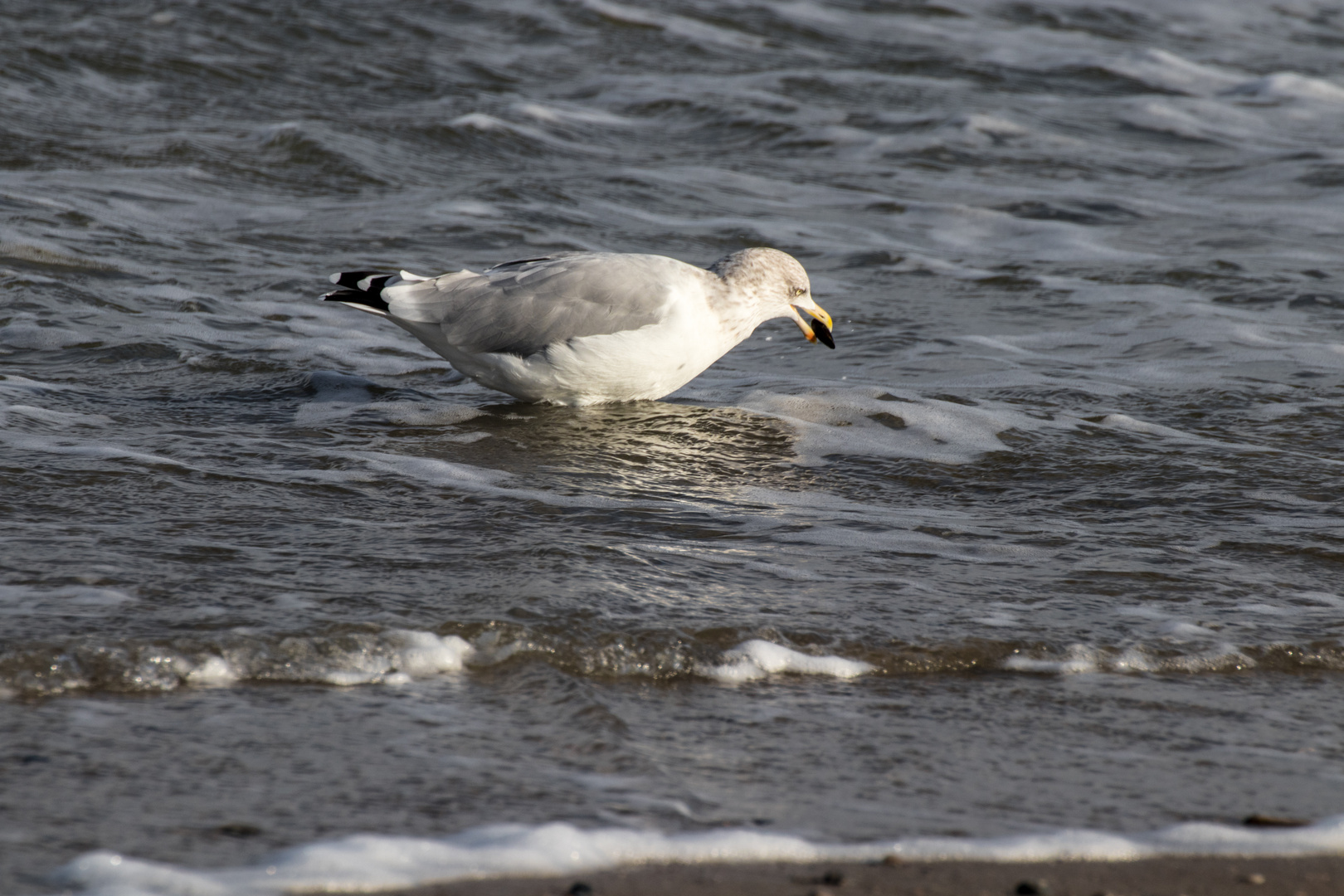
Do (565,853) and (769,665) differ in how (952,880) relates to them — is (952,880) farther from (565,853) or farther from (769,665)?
(769,665)

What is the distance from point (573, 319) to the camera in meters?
5.79

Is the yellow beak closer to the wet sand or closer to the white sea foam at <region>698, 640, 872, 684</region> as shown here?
the white sea foam at <region>698, 640, 872, 684</region>

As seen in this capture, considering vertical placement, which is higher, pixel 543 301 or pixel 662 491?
pixel 543 301

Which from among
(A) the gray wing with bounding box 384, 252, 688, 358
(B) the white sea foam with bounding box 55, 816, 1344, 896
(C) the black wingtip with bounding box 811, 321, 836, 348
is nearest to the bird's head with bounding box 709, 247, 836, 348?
(C) the black wingtip with bounding box 811, 321, 836, 348

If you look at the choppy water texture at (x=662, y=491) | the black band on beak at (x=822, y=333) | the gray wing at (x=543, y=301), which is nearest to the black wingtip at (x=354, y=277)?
the gray wing at (x=543, y=301)

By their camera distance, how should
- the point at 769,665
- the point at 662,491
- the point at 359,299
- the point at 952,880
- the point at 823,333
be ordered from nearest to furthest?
the point at 952,880 → the point at 769,665 → the point at 662,491 → the point at 359,299 → the point at 823,333

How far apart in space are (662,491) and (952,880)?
253cm

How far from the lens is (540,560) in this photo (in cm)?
406

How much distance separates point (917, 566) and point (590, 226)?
5621 mm

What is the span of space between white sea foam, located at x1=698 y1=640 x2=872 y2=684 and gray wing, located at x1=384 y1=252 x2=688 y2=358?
2.44m

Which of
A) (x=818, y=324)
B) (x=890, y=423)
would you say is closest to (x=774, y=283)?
(x=818, y=324)

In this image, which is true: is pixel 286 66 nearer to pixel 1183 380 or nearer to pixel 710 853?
pixel 1183 380

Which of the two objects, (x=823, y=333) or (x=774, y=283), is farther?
(x=823, y=333)

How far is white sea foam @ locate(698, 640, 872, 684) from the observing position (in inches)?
138
